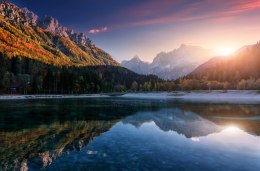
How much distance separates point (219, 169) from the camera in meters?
11.7

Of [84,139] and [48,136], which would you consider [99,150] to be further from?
[48,136]

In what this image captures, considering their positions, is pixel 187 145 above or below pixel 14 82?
below

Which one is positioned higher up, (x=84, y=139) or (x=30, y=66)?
(x=30, y=66)

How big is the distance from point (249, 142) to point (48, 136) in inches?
758

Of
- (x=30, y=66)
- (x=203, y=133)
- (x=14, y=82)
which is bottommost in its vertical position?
(x=203, y=133)

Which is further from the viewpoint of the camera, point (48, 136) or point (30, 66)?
point (30, 66)

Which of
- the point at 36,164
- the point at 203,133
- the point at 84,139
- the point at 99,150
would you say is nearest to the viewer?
the point at 36,164

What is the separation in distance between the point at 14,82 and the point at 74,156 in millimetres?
147672

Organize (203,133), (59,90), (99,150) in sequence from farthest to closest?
(59,90) → (203,133) → (99,150)

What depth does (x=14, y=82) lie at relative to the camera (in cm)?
14025

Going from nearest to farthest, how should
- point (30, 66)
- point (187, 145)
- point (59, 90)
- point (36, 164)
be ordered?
1. point (36, 164)
2. point (187, 145)
3. point (59, 90)
4. point (30, 66)

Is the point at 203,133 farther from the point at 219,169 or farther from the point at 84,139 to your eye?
the point at 84,139

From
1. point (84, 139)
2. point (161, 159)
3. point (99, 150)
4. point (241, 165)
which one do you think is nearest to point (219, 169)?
point (241, 165)

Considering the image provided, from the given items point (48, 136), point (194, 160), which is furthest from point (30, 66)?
point (194, 160)
